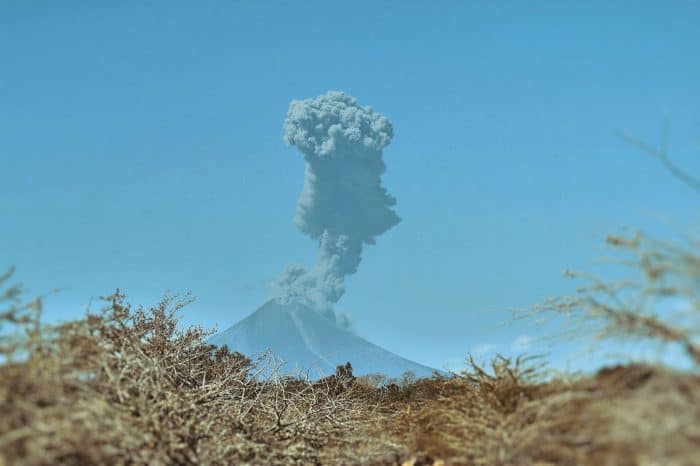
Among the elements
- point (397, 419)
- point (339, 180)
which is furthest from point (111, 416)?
point (339, 180)

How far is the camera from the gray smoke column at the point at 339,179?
106750mm

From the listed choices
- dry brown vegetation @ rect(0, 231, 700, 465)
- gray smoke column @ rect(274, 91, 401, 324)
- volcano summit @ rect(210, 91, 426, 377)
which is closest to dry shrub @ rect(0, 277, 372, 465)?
dry brown vegetation @ rect(0, 231, 700, 465)

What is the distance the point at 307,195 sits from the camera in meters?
119

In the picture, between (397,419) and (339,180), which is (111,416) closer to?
(397,419)

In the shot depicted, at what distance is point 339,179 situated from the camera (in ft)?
A: 380

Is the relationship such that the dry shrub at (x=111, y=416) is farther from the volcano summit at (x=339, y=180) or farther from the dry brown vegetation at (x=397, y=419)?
the volcano summit at (x=339, y=180)

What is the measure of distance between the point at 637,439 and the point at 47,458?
2539mm

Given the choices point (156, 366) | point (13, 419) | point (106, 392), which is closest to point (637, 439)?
point (13, 419)

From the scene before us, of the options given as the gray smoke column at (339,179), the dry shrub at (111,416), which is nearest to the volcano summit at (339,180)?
the gray smoke column at (339,179)

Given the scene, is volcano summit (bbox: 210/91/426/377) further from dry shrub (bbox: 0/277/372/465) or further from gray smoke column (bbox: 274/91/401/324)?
dry shrub (bbox: 0/277/372/465)

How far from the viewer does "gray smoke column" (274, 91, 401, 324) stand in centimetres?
10675

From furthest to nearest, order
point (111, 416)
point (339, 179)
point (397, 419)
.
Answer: point (339, 179), point (397, 419), point (111, 416)

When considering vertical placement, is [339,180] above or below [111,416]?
above

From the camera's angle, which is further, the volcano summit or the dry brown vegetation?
the volcano summit
